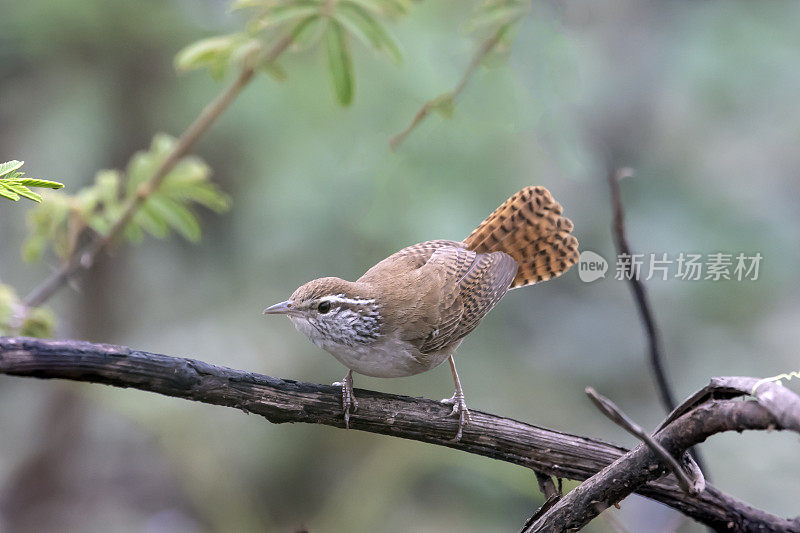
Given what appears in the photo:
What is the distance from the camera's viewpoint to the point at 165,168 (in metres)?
2.73

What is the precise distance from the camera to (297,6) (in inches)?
95.1

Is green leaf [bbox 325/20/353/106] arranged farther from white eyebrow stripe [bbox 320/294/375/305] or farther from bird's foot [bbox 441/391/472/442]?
bird's foot [bbox 441/391/472/442]

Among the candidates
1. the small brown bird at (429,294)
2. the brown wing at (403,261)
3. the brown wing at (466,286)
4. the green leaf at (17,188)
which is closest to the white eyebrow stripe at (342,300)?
the small brown bird at (429,294)

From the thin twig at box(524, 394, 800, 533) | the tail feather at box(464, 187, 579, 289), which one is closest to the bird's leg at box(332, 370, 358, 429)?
the thin twig at box(524, 394, 800, 533)

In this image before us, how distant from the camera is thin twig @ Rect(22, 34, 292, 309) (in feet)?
8.57

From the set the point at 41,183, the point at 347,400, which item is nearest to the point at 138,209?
the point at 347,400

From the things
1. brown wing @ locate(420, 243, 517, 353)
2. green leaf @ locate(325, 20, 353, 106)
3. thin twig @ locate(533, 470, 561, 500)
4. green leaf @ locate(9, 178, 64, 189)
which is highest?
green leaf @ locate(325, 20, 353, 106)

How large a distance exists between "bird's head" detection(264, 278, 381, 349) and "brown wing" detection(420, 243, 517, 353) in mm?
296

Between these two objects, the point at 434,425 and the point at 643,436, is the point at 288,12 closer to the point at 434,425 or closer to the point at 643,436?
the point at 434,425

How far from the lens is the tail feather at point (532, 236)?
7.45 feet

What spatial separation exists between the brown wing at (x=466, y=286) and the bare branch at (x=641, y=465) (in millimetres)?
636

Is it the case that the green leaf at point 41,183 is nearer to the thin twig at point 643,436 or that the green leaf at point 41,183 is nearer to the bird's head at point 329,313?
the bird's head at point 329,313

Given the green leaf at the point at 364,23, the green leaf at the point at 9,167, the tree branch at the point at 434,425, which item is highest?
the green leaf at the point at 364,23

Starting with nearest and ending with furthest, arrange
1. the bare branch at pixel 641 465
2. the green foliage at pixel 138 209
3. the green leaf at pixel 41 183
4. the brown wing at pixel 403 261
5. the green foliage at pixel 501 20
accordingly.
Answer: the green leaf at pixel 41 183
the bare branch at pixel 641 465
the brown wing at pixel 403 261
the green foliage at pixel 501 20
the green foliage at pixel 138 209
